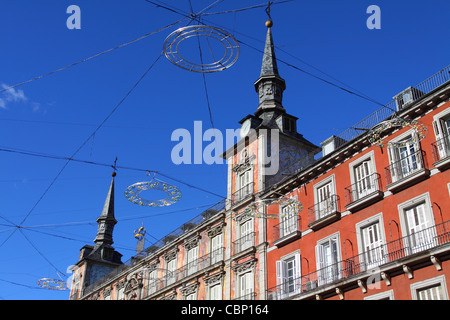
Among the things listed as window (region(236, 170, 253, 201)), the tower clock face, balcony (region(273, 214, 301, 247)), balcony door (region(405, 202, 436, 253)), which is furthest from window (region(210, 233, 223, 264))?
balcony door (region(405, 202, 436, 253))

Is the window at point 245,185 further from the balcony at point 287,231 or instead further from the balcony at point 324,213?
the balcony at point 324,213

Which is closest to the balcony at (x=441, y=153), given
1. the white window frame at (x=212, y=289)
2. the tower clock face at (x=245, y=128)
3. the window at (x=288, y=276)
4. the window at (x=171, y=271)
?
the window at (x=288, y=276)

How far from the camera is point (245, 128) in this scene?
3931 centimetres

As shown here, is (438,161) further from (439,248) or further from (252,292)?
(252,292)

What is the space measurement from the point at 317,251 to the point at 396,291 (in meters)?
5.61

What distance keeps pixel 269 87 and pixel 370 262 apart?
21999mm

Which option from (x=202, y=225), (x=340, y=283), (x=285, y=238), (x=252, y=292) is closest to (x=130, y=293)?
(x=202, y=225)

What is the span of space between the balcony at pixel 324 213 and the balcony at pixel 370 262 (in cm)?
247

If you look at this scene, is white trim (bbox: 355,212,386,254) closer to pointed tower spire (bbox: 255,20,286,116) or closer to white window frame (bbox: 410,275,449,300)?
white window frame (bbox: 410,275,449,300)

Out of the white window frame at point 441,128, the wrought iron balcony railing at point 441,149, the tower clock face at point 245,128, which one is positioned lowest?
A: the wrought iron balcony railing at point 441,149

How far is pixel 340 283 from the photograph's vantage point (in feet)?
79.7

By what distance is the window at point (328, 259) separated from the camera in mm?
25266

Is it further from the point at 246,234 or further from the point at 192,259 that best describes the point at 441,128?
the point at 192,259

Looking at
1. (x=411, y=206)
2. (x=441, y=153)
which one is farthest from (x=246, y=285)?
(x=441, y=153)
